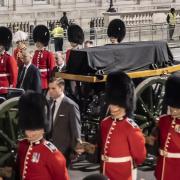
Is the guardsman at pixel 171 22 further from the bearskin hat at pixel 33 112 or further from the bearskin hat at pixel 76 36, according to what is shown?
the bearskin hat at pixel 33 112

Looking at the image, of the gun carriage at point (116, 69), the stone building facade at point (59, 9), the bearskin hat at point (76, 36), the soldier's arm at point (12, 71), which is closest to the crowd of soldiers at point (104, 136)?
the gun carriage at point (116, 69)

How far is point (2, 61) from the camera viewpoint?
9.50m

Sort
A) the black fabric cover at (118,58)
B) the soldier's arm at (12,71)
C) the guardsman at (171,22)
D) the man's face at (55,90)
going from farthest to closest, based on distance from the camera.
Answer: the guardsman at (171,22) < the soldier's arm at (12,71) < the black fabric cover at (118,58) < the man's face at (55,90)

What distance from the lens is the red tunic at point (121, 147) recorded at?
604 cm

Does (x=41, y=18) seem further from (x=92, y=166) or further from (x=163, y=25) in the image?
(x=92, y=166)

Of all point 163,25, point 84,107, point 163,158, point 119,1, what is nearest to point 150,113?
point 84,107

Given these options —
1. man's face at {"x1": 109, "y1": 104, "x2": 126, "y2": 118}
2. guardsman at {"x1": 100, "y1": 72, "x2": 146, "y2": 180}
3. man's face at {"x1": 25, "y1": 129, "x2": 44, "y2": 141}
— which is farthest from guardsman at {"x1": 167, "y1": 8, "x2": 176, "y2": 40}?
man's face at {"x1": 25, "y1": 129, "x2": 44, "y2": 141}

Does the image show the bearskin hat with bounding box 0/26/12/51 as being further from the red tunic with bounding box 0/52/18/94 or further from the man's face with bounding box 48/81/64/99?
the man's face with bounding box 48/81/64/99

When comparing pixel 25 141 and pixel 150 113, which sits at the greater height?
pixel 25 141

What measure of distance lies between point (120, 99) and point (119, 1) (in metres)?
26.7

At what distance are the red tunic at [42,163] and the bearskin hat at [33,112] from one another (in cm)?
19

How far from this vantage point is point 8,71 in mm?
9500

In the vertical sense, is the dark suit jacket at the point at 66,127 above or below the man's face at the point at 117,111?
below

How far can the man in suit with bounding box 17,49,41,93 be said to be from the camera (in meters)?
9.11
